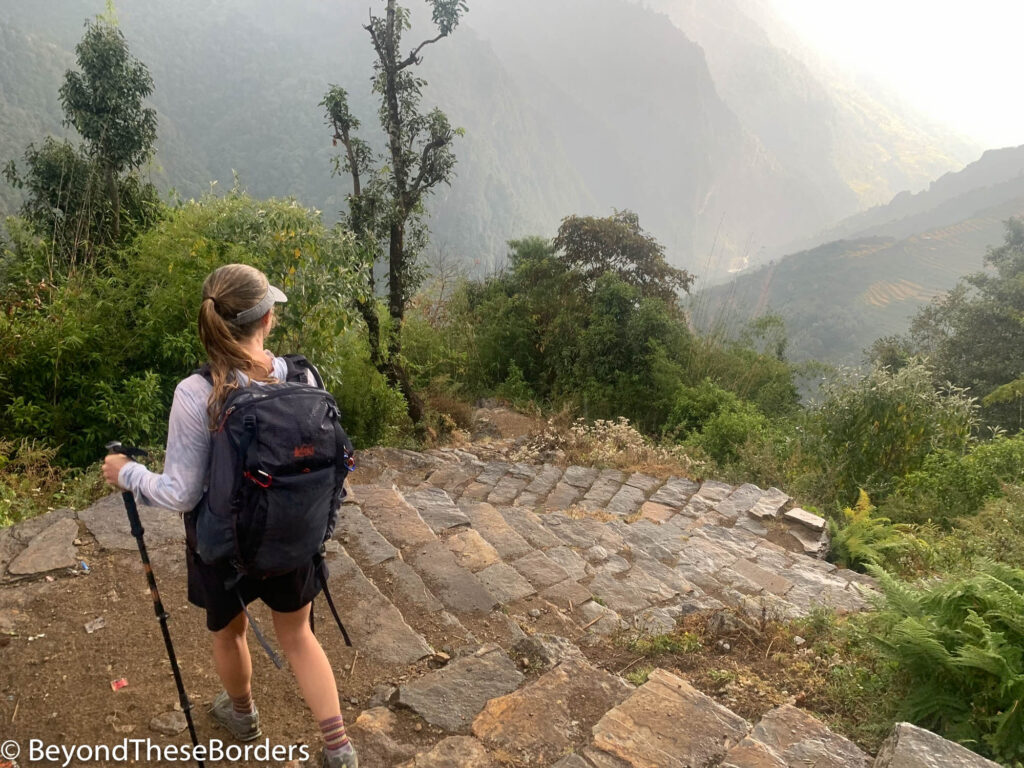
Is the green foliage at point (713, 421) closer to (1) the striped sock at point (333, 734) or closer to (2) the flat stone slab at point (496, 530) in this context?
(2) the flat stone slab at point (496, 530)

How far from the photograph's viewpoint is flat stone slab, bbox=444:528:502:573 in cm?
403

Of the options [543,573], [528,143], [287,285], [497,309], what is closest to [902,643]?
[543,573]

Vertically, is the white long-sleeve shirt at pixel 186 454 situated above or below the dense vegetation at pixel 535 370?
above

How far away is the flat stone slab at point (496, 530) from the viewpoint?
4477 millimetres

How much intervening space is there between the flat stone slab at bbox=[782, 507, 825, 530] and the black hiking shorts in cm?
575

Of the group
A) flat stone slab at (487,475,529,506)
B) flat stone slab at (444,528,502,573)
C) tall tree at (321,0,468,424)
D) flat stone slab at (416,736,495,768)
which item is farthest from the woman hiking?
tall tree at (321,0,468,424)

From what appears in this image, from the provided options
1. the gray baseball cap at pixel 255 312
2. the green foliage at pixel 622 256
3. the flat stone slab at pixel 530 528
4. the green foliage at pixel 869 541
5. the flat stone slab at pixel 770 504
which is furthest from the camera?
the green foliage at pixel 622 256

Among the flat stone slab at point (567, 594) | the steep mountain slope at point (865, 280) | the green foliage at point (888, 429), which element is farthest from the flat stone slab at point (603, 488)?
the steep mountain slope at point (865, 280)

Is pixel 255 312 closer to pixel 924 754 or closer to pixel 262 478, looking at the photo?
pixel 262 478

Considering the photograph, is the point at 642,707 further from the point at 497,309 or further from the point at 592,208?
the point at 592,208

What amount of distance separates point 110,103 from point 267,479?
8460 mm

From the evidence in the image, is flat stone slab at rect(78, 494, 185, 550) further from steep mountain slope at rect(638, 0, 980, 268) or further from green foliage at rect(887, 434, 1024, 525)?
steep mountain slope at rect(638, 0, 980, 268)

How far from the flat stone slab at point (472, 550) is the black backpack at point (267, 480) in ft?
7.65

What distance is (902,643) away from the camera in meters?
2.53
